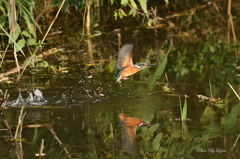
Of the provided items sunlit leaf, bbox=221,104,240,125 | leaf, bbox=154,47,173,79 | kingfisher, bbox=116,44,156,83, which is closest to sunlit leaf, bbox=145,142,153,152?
sunlit leaf, bbox=221,104,240,125

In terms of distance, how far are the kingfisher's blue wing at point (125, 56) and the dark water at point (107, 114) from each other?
25 centimetres

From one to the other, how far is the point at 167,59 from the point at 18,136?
Answer: 262cm

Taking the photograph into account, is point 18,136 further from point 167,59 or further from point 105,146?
point 167,59

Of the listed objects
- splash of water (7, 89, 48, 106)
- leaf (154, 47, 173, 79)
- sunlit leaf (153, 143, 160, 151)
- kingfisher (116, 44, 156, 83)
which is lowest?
sunlit leaf (153, 143, 160, 151)

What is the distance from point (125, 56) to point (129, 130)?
1124mm

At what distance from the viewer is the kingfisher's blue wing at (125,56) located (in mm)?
3609

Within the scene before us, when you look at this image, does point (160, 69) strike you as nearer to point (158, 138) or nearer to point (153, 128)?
point (153, 128)

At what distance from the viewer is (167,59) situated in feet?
15.7

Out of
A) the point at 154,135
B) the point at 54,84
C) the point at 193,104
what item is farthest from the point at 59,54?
the point at 154,135

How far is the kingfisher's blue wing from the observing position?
3.61 m

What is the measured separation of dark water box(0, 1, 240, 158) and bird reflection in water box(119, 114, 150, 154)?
40 mm

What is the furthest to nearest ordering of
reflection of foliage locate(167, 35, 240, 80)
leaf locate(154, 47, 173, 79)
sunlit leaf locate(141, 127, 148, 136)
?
1. reflection of foliage locate(167, 35, 240, 80)
2. leaf locate(154, 47, 173, 79)
3. sunlit leaf locate(141, 127, 148, 136)

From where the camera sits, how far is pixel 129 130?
108 inches

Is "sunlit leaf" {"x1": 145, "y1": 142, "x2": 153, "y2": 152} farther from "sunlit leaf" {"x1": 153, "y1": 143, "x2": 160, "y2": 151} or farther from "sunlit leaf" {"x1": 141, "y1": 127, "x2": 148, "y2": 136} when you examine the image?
"sunlit leaf" {"x1": 141, "y1": 127, "x2": 148, "y2": 136}
